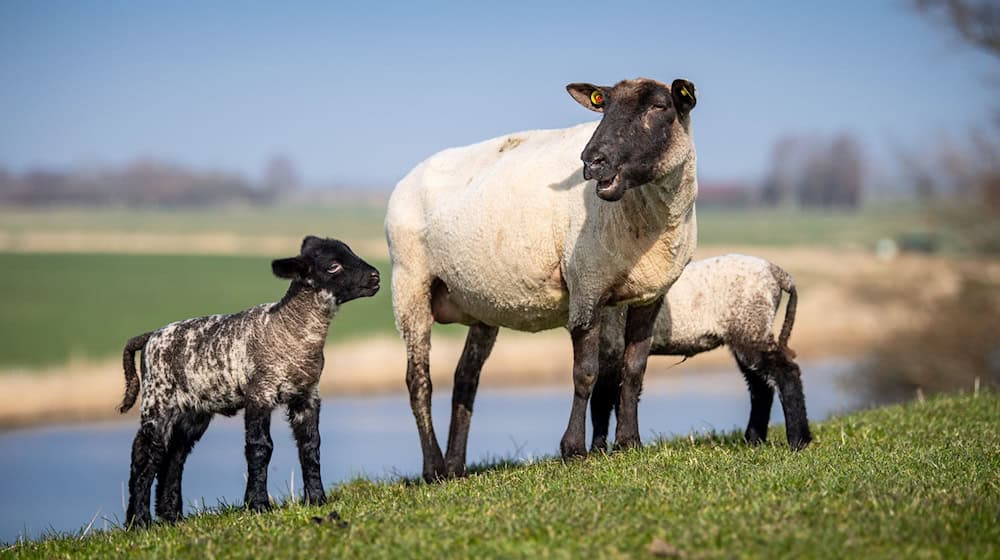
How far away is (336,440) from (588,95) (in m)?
17.8

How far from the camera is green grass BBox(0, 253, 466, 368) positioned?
36.3m

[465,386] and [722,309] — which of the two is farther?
[465,386]

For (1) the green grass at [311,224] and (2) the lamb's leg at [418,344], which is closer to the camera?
(2) the lamb's leg at [418,344]

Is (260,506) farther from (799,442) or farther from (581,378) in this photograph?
(799,442)

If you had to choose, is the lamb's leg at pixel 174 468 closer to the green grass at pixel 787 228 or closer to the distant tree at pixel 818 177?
the green grass at pixel 787 228

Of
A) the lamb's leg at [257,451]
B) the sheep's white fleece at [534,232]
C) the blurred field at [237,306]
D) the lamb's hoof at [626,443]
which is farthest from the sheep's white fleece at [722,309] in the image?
the blurred field at [237,306]

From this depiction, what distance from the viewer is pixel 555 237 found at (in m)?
9.54

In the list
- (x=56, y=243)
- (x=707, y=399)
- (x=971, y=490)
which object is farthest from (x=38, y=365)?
(x=56, y=243)

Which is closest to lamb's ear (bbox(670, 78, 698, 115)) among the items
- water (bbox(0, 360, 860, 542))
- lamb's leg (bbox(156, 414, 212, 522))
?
lamb's leg (bbox(156, 414, 212, 522))

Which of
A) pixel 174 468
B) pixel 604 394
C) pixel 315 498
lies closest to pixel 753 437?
pixel 604 394

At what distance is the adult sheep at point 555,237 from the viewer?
848 cm

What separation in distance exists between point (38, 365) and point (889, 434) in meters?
27.6

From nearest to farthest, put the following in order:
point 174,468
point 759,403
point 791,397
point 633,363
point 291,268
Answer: point 291,268, point 174,468, point 633,363, point 791,397, point 759,403

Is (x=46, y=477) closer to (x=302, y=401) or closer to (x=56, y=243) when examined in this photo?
(x=302, y=401)
